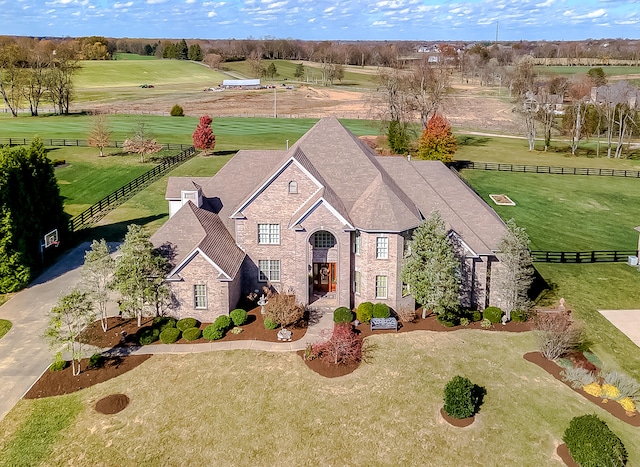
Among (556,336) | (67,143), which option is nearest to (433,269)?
(556,336)

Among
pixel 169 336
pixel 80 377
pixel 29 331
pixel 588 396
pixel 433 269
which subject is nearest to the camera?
pixel 588 396

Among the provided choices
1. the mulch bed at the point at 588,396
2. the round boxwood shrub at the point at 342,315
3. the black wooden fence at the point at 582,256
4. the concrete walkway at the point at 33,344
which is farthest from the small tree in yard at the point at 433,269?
the black wooden fence at the point at 582,256

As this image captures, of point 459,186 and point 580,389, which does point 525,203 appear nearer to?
point 459,186

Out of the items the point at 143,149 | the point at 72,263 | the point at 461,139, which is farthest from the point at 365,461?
the point at 461,139

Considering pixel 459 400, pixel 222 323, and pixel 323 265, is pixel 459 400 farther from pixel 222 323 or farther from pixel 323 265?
pixel 323 265

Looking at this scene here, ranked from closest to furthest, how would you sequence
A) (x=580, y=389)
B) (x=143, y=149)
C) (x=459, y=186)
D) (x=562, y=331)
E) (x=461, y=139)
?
(x=580, y=389) → (x=562, y=331) → (x=459, y=186) → (x=143, y=149) → (x=461, y=139)

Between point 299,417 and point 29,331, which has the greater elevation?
point 29,331

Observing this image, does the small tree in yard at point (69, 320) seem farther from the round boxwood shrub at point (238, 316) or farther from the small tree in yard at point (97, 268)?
the round boxwood shrub at point (238, 316)
